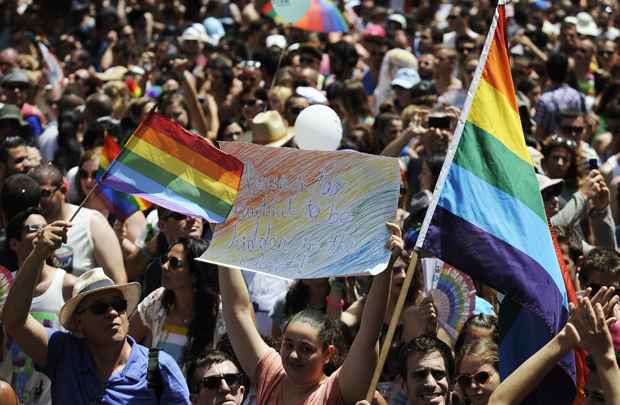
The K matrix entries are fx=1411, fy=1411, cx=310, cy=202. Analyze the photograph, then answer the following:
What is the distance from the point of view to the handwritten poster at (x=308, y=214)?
17.1ft

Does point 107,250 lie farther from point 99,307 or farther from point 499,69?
point 499,69

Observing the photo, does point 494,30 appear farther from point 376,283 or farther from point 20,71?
point 20,71

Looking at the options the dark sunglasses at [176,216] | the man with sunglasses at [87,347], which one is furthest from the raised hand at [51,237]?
the dark sunglasses at [176,216]

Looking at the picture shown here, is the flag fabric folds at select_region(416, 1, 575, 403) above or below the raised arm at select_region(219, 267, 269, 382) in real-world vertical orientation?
above

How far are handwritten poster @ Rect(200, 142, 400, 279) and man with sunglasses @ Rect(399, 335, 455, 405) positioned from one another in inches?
25.0

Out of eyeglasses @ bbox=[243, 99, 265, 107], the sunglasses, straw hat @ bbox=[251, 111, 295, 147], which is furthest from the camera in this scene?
eyeglasses @ bbox=[243, 99, 265, 107]

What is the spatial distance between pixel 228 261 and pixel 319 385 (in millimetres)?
617

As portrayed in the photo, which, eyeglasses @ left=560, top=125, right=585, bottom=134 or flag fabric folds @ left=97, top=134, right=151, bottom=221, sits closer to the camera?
flag fabric folds @ left=97, top=134, right=151, bottom=221

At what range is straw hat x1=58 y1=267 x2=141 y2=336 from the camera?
5879 millimetres

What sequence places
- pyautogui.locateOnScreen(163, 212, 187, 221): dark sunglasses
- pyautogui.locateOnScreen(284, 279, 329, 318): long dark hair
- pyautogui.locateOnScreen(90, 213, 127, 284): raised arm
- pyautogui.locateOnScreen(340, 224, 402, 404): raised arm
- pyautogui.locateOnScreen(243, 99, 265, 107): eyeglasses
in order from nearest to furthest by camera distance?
pyautogui.locateOnScreen(340, 224, 402, 404): raised arm < pyautogui.locateOnScreen(284, 279, 329, 318): long dark hair < pyautogui.locateOnScreen(90, 213, 127, 284): raised arm < pyautogui.locateOnScreen(163, 212, 187, 221): dark sunglasses < pyautogui.locateOnScreen(243, 99, 265, 107): eyeglasses

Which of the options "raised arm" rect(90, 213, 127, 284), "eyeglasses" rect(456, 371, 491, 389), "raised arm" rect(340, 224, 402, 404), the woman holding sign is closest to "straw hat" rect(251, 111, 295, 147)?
"raised arm" rect(90, 213, 127, 284)

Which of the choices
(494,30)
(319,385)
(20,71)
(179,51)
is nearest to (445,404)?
(319,385)

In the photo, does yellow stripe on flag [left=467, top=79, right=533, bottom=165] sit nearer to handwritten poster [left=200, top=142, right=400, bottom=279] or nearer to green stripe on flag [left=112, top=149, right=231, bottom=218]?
handwritten poster [left=200, top=142, right=400, bottom=279]

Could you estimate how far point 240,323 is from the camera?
577 cm
